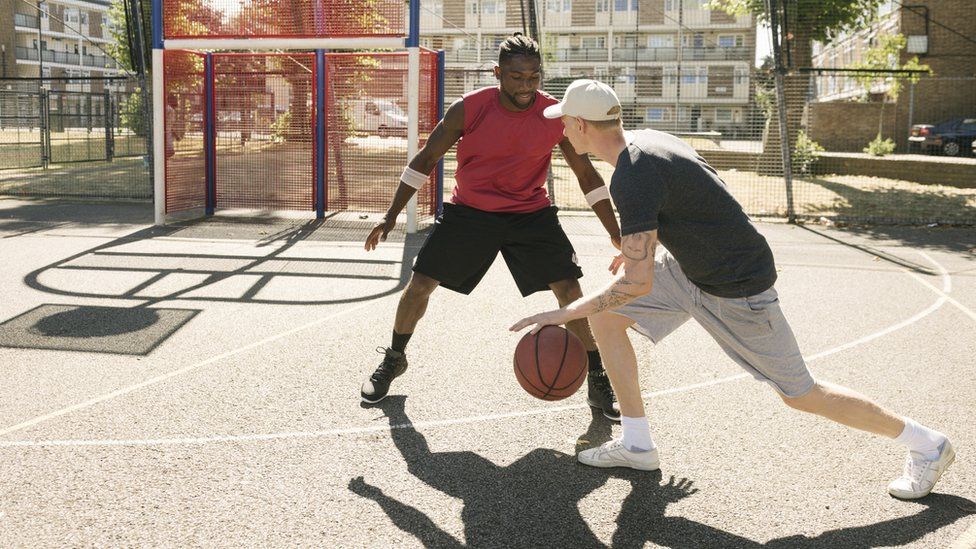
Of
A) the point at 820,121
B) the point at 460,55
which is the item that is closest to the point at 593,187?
the point at 820,121

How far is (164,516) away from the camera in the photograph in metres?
3.76

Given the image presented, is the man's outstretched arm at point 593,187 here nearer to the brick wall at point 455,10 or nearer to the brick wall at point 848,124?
the brick wall at point 848,124

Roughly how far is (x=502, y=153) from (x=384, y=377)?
4.87 feet

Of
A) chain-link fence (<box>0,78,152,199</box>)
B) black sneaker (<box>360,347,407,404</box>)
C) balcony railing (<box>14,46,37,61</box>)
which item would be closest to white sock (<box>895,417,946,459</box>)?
black sneaker (<box>360,347,407,404</box>)

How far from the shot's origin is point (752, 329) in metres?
3.95

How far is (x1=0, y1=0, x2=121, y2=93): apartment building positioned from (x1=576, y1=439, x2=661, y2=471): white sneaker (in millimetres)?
72925

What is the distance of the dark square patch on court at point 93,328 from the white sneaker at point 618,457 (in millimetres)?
3518

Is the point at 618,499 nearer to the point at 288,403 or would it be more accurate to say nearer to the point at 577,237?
the point at 288,403

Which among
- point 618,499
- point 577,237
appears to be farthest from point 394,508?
point 577,237

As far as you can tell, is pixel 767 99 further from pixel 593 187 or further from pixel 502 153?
pixel 502 153

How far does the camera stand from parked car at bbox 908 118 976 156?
97.4 ft

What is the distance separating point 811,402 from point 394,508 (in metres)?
1.83

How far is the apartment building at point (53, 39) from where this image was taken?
7012 centimetres

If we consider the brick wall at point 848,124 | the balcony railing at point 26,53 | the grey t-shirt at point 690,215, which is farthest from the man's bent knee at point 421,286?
the balcony railing at point 26,53
